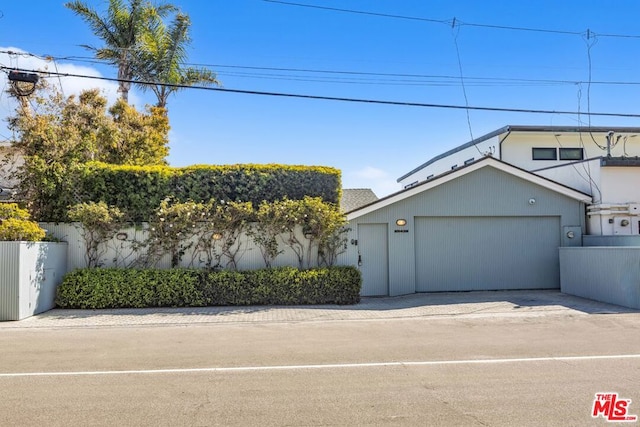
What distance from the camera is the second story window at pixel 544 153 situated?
20.9m

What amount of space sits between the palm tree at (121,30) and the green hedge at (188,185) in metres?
9.23

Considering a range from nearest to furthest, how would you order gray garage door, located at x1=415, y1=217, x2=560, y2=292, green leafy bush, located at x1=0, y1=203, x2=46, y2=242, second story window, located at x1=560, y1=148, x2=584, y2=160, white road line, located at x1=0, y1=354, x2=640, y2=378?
white road line, located at x1=0, y1=354, x2=640, y2=378 < green leafy bush, located at x1=0, y1=203, x2=46, y2=242 < gray garage door, located at x1=415, y1=217, x2=560, y2=292 < second story window, located at x1=560, y1=148, x2=584, y2=160

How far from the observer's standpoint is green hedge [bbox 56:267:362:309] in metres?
12.5

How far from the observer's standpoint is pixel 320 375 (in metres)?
6.16

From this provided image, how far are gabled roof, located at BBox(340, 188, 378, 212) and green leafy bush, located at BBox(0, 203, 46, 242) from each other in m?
10.9

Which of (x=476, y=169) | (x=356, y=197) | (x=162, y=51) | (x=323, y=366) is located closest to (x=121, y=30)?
(x=162, y=51)

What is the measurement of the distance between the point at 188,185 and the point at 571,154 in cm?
1649

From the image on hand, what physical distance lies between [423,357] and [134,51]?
20438 millimetres

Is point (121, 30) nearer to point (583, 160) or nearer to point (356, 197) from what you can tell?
point (356, 197)

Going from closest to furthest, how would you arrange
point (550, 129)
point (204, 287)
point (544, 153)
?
point (204, 287) → point (550, 129) → point (544, 153)

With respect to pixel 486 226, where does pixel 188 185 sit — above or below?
above

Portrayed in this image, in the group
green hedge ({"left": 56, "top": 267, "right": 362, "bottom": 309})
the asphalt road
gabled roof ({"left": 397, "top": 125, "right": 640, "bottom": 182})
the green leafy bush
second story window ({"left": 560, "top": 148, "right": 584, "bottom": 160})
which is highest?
gabled roof ({"left": 397, "top": 125, "right": 640, "bottom": 182})

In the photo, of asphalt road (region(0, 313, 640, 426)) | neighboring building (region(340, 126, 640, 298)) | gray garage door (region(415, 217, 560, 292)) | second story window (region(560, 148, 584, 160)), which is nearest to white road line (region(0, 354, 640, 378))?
asphalt road (region(0, 313, 640, 426))

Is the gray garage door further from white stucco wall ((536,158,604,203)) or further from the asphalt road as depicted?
the asphalt road
